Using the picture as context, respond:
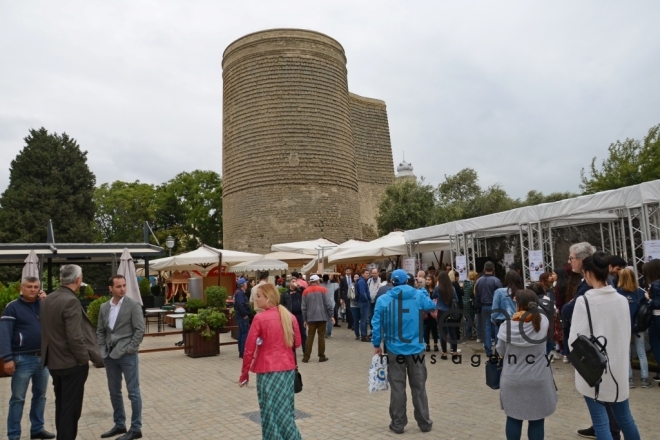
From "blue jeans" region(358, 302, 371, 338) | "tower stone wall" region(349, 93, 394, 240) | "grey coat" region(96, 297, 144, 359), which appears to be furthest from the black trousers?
"tower stone wall" region(349, 93, 394, 240)

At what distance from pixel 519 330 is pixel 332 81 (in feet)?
97.8

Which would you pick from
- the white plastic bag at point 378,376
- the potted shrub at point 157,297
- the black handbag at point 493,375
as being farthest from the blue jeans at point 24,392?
the potted shrub at point 157,297

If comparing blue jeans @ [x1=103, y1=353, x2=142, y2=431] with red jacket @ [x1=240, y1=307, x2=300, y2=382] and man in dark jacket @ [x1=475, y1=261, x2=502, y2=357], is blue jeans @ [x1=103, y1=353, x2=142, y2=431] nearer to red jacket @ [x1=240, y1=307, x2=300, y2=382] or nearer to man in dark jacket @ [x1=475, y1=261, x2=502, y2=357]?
red jacket @ [x1=240, y1=307, x2=300, y2=382]

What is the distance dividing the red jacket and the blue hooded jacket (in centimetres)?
121

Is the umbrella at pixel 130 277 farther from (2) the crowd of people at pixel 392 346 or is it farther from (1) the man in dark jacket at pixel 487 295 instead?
(1) the man in dark jacket at pixel 487 295

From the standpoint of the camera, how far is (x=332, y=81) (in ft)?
107

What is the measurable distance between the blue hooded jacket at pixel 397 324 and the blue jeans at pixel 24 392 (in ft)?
10.7

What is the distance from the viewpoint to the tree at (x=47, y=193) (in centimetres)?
3538

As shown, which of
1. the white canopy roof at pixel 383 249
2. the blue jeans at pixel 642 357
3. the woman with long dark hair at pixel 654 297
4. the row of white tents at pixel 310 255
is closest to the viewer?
the woman with long dark hair at pixel 654 297

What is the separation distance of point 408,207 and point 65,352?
28.0 metres

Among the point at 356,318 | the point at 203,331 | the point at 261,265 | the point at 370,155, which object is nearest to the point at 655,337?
the point at 356,318

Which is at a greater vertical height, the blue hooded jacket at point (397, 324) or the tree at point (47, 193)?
the tree at point (47, 193)

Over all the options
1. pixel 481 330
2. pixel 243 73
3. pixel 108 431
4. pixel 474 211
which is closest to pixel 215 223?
pixel 243 73

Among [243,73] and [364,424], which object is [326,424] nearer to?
[364,424]
